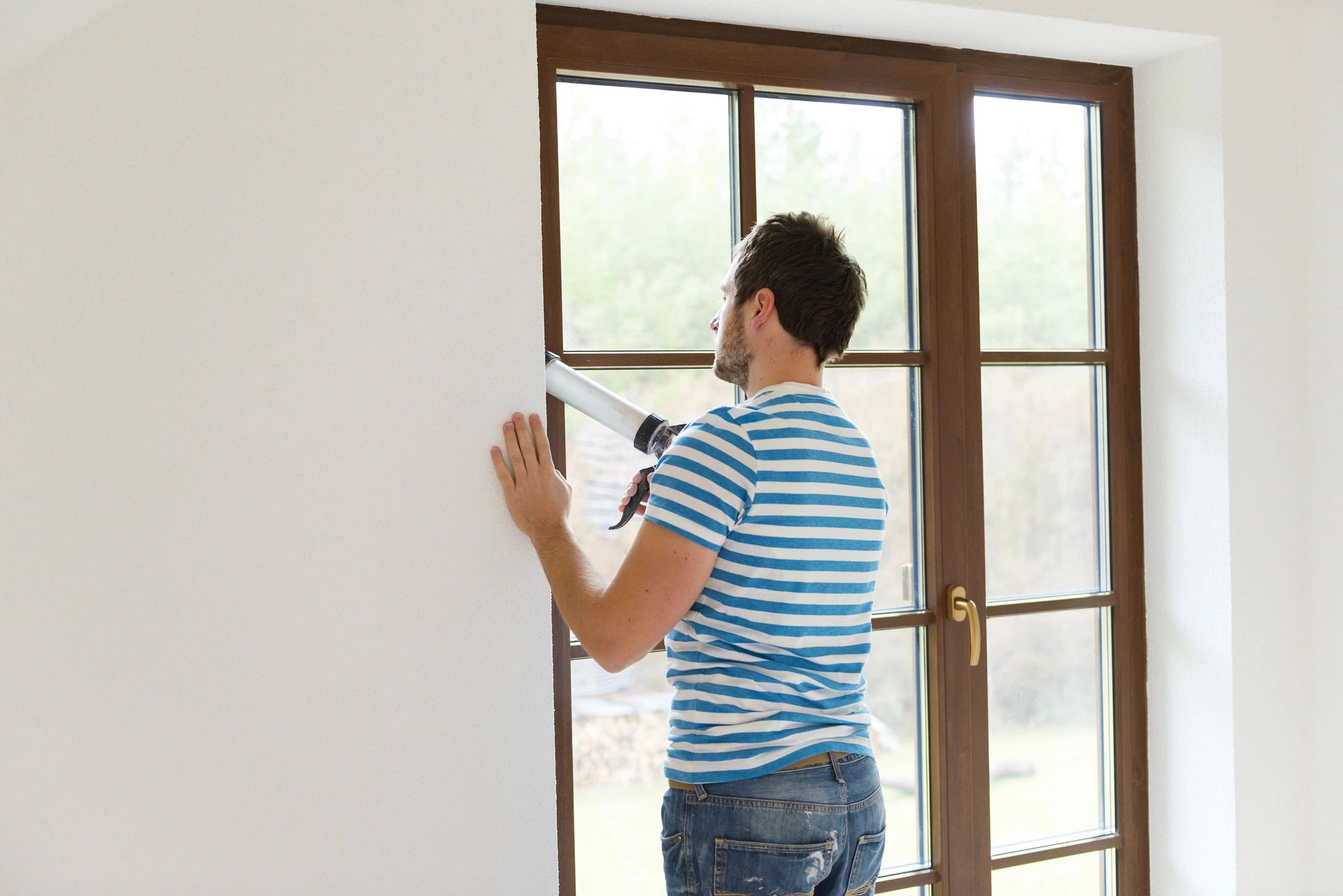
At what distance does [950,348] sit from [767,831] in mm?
1069

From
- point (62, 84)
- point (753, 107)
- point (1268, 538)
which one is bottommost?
point (1268, 538)

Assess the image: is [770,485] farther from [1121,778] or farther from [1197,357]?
[1121,778]

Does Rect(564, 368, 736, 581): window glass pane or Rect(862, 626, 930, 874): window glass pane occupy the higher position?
Rect(564, 368, 736, 581): window glass pane

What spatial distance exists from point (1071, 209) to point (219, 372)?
170 cm

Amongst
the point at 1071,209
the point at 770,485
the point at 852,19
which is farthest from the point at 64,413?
the point at 1071,209

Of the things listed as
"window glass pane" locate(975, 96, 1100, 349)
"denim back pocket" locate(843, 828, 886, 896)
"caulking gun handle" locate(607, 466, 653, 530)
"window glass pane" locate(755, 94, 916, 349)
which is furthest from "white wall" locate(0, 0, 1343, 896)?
"window glass pane" locate(975, 96, 1100, 349)

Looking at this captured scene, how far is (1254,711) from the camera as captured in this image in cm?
209

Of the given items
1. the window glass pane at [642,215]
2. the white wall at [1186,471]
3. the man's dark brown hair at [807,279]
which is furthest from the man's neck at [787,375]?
the white wall at [1186,471]

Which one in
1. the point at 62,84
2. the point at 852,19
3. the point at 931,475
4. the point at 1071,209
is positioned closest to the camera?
the point at 62,84

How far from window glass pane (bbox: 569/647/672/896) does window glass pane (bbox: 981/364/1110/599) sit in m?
0.76

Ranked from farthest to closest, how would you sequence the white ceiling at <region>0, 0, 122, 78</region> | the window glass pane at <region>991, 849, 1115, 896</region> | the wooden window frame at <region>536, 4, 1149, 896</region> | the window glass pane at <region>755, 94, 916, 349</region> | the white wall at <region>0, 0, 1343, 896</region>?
the window glass pane at <region>991, 849, 1115, 896</region> < the window glass pane at <region>755, 94, 916, 349</region> < the wooden window frame at <region>536, 4, 1149, 896</region> < the white wall at <region>0, 0, 1343, 896</region> < the white ceiling at <region>0, 0, 122, 78</region>

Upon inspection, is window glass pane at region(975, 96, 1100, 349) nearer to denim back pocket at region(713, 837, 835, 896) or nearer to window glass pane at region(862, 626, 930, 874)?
window glass pane at region(862, 626, 930, 874)

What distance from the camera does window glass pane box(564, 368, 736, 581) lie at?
1.81m

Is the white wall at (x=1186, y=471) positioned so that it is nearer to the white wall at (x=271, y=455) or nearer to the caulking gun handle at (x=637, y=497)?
the caulking gun handle at (x=637, y=497)
